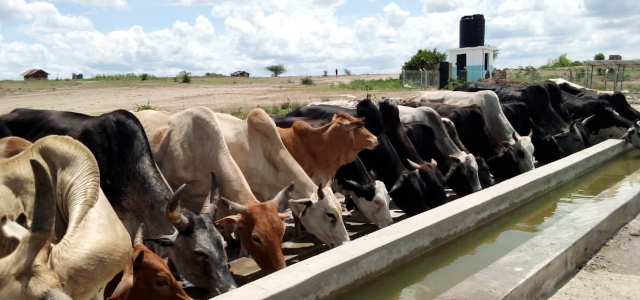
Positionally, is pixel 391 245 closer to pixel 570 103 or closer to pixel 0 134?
pixel 0 134

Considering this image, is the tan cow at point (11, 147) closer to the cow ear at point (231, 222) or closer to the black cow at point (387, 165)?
the cow ear at point (231, 222)

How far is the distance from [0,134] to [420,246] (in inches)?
184

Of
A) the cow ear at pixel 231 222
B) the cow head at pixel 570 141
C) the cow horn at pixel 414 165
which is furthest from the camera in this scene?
the cow head at pixel 570 141

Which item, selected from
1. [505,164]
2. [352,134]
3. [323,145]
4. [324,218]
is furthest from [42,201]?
[505,164]

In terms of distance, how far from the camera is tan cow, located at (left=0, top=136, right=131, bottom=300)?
10.8ft

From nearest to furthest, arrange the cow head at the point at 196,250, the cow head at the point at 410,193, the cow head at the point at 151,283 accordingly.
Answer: the cow head at the point at 151,283 → the cow head at the point at 196,250 → the cow head at the point at 410,193

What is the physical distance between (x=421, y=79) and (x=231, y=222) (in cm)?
3194

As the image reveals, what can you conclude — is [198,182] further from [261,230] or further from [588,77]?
[588,77]

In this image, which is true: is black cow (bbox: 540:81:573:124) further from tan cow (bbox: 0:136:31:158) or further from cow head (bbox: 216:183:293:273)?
tan cow (bbox: 0:136:31:158)

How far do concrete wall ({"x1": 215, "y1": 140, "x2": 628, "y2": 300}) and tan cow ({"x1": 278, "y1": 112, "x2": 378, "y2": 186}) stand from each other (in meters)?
1.69

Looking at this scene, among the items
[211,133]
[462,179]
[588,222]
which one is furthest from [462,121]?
[211,133]

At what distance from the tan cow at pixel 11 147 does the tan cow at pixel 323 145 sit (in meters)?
3.25

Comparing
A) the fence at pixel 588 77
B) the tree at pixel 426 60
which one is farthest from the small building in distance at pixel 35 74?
the fence at pixel 588 77

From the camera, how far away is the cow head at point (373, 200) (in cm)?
780
